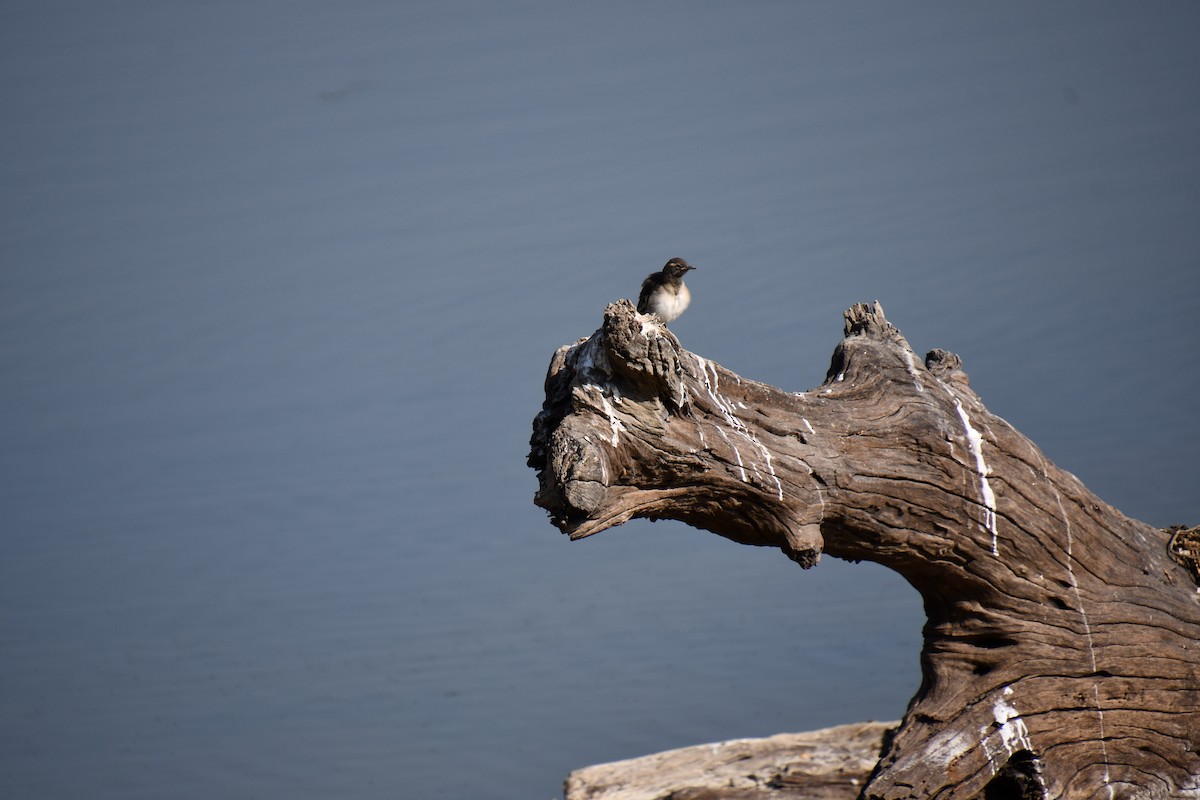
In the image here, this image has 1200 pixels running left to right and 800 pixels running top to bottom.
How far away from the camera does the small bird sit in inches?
152

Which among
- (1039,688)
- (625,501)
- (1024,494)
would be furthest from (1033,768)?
(625,501)

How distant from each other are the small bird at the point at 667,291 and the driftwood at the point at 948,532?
602 mm

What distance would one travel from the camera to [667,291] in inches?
154

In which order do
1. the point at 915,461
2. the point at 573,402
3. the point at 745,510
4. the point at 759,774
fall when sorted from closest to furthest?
the point at 573,402 → the point at 745,510 → the point at 915,461 → the point at 759,774

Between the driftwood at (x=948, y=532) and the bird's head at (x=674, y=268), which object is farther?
the bird's head at (x=674, y=268)

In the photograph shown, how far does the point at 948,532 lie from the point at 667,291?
1265 mm

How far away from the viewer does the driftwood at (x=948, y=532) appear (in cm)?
282

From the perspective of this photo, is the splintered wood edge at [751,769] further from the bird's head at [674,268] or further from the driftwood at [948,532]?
the bird's head at [674,268]

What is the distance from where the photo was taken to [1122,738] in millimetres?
3467

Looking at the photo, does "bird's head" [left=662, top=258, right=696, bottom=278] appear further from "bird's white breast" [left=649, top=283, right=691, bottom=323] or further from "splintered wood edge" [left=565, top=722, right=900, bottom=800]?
"splintered wood edge" [left=565, top=722, right=900, bottom=800]

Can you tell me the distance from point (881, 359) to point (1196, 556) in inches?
53.4

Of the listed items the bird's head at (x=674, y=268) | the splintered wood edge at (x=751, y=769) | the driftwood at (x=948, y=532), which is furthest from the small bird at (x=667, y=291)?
the splintered wood edge at (x=751, y=769)

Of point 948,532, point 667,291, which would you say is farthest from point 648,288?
point 948,532

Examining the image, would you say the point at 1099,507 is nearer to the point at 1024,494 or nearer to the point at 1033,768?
the point at 1024,494
